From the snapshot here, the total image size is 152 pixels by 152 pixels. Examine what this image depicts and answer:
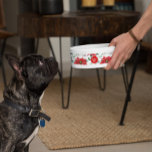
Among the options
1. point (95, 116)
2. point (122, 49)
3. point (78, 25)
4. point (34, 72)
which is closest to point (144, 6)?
point (78, 25)

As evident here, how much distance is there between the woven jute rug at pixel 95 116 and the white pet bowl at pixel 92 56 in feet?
1.54

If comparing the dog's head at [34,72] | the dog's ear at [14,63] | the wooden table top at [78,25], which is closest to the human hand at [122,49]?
the dog's head at [34,72]

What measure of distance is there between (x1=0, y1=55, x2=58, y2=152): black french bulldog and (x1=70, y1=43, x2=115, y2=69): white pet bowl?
36 centimetres

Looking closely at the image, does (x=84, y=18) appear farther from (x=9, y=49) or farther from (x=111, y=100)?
(x=9, y=49)

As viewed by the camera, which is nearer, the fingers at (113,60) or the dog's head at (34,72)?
the dog's head at (34,72)

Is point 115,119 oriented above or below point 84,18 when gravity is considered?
below

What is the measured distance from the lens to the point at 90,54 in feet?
6.02

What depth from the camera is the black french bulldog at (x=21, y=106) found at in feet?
4.91

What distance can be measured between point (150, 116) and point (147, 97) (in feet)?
1.50

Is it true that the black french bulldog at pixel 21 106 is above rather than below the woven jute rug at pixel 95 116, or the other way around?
above

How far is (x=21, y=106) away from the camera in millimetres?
1502

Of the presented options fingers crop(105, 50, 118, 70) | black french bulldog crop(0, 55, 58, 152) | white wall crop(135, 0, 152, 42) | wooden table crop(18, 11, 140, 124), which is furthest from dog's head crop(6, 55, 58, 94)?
white wall crop(135, 0, 152, 42)

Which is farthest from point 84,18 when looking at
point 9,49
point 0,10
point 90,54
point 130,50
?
point 9,49

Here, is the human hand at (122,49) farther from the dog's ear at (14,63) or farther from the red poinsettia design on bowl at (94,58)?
the dog's ear at (14,63)
